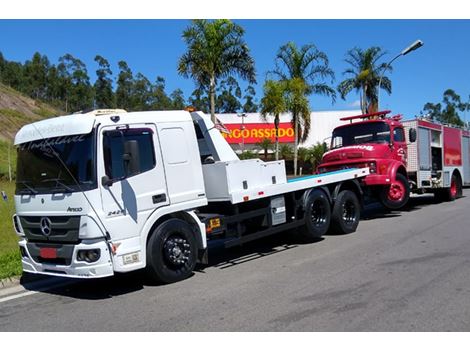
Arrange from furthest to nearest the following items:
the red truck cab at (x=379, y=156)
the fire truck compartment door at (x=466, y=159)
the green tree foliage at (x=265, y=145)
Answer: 1. the green tree foliage at (x=265, y=145)
2. the fire truck compartment door at (x=466, y=159)
3. the red truck cab at (x=379, y=156)

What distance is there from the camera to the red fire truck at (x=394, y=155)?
41.7ft

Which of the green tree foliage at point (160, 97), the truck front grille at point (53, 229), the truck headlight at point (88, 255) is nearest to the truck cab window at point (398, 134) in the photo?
the truck headlight at point (88, 255)

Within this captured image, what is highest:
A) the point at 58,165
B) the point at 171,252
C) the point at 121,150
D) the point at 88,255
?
the point at 121,150

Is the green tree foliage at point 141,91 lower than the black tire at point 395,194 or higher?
higher

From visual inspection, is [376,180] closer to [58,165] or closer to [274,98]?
[58,165]

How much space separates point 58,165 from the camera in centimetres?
672

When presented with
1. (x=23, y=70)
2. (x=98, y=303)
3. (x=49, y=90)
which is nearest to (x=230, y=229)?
(x=98, y=303)

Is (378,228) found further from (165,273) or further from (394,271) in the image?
(165,273)

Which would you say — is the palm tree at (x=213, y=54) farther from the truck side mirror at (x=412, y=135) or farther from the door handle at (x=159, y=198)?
the door handle at (x=159, y=198)

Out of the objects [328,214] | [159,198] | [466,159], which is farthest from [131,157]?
[466,159]

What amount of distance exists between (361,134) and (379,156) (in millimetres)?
1126

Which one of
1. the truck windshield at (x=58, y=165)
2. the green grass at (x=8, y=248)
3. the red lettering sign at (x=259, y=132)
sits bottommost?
the green grass at (x=8, y=248)

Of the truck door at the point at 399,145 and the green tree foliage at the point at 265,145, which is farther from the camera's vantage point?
the green tree foliage at the point at 265,145

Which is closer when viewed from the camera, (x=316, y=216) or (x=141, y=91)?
(x=316, y=216)
